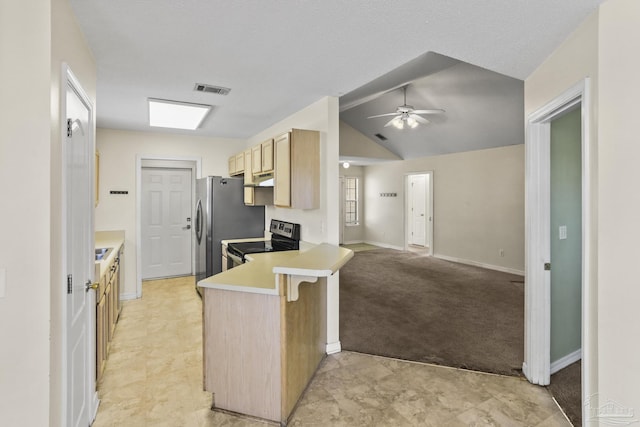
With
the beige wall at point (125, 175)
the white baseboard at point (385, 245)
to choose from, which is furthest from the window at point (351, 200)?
the beige wall at point (125, 175)

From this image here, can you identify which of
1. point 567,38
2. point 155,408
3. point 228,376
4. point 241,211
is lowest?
point 155,408

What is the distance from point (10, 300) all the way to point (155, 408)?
1.31 meters

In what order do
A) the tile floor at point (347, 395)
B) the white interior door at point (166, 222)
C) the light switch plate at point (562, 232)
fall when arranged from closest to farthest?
the tile floor at point (347, 395) → the light switch plate at point (562, 232) → the white interior door at point (166, 222)

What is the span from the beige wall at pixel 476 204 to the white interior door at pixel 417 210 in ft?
2.23

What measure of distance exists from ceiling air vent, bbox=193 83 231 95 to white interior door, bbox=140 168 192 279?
293cm

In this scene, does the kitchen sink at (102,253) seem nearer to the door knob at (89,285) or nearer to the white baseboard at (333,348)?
the door knob at (89,285)

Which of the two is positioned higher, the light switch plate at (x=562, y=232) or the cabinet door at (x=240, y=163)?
the cabinet door at (x=240, y=163)

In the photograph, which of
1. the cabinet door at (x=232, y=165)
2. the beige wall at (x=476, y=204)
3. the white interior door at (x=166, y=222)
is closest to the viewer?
the cabinet door at (x=232, y=165)

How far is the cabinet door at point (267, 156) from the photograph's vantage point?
11.5 feet

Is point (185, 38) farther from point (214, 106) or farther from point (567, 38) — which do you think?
point (567, 38)

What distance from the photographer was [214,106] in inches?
138

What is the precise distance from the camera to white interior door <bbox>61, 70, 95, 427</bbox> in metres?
1.61

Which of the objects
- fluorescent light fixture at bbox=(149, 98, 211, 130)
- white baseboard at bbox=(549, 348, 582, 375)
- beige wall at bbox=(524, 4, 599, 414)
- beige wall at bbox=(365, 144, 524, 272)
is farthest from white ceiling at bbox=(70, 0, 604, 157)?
beige wall at bbox=(365, 144, 524, 272)
